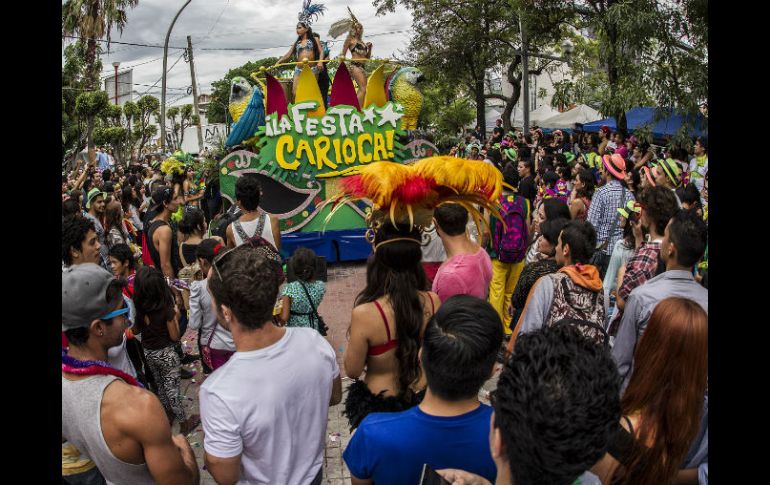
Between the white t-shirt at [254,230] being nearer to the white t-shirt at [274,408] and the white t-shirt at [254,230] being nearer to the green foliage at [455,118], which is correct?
the white t-shirt at [274,408]

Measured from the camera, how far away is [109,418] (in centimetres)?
234

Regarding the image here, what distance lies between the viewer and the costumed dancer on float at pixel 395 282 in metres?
3.20

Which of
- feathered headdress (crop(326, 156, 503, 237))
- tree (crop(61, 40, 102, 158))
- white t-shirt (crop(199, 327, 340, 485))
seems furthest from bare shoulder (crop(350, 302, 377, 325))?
tree (crop(61, 40, 102, 158))

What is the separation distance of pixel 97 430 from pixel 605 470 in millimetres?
1780

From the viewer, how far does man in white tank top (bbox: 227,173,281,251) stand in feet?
18.4

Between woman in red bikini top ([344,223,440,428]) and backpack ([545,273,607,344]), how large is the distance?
84cm

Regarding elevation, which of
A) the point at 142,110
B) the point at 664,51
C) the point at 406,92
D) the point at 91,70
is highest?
the point at 142,110

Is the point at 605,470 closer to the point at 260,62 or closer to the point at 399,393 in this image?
the point at 399,393

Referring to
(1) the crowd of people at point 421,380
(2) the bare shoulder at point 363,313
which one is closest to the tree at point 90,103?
(1) the crowd of people at point 421,380

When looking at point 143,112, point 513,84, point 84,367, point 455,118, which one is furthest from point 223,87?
point 84,367

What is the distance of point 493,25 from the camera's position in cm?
Result: 2212

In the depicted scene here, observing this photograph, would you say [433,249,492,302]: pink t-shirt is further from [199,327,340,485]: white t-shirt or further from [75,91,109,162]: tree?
[75,91,109,162]: tree

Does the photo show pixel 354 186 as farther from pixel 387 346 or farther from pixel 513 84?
pixel 513 84

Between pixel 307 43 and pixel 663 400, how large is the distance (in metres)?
9.46
